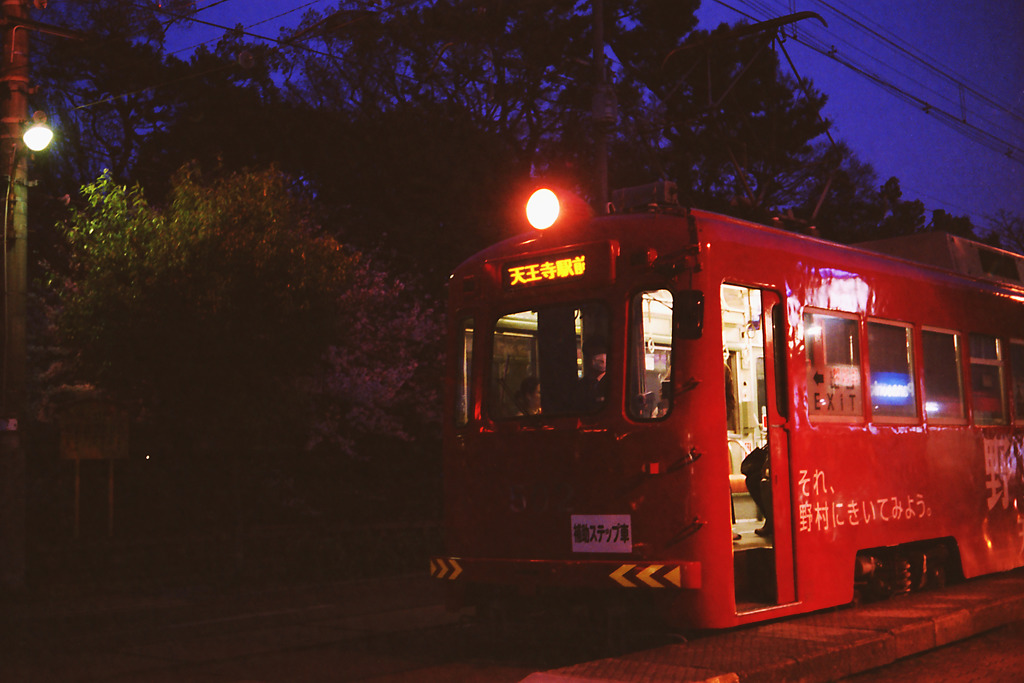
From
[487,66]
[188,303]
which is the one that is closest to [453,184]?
[487,66]

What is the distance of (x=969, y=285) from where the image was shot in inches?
429

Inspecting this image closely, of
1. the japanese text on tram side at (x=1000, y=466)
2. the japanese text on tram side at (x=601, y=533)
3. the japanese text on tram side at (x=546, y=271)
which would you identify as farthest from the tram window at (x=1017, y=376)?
the japanese text on tram side at (x=601, y=533)

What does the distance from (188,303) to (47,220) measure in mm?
5399

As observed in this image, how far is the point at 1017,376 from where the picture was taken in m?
11.5

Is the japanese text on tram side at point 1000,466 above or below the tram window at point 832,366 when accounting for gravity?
below

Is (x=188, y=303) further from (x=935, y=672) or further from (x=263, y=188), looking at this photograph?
(x=935, y=672)

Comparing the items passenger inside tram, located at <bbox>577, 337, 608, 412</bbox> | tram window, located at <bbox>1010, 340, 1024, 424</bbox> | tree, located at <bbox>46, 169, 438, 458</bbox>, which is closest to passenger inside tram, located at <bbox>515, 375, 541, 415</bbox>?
passenger inside tram, located at <bbox>577, 337, 608, 412</bbox>

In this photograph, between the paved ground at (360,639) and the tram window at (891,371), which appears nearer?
the paved ground at (360,639)

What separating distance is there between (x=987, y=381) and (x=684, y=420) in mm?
5168

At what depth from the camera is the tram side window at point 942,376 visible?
986 centimetres

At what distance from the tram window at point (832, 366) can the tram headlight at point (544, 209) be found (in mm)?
2114

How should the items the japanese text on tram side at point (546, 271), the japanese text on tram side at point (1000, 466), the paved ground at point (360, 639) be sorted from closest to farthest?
1. the paved ground at point (360, 639)
2. the japanese text on tram side at point (546, 271)
3. the japanese text on tram side at point (1000, 466)

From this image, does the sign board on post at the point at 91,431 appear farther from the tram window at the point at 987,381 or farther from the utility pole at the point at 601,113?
the tram window at the point at 987,381

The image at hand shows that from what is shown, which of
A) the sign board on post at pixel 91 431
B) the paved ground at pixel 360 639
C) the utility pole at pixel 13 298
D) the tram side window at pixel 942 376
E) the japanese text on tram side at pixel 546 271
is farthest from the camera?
the sign board on post at pixel 91 431
